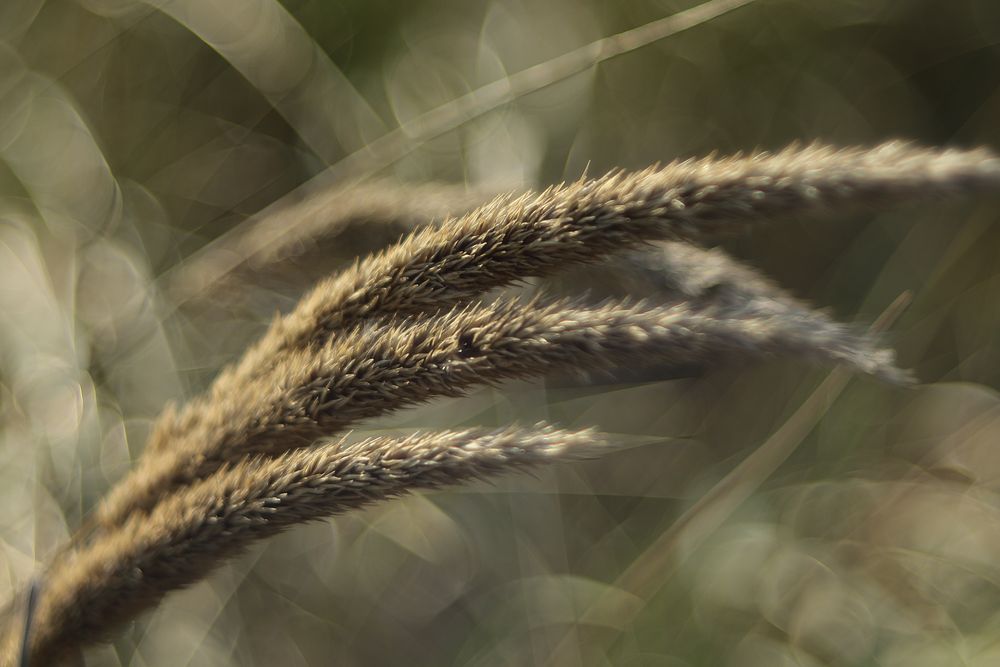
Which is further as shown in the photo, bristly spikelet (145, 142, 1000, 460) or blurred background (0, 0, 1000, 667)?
blurred background (0, 0, 1000, 667)

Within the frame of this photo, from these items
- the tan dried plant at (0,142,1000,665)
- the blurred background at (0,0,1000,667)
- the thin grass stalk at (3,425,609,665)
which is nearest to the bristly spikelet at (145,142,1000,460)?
the tan dried plant at (0,142,1000,665)

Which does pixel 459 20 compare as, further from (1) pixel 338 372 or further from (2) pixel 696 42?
(1) pixel 338 372

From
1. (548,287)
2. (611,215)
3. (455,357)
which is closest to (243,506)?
(455,357)

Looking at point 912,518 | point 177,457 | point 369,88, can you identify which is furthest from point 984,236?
point 177,457

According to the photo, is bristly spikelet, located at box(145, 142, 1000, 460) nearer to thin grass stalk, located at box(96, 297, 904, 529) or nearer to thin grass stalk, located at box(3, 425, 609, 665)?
thin grass stalk, located at box(96, 297, 904, 529)

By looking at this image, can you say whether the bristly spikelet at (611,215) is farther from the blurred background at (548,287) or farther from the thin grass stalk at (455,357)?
the blurred background at (548,287)

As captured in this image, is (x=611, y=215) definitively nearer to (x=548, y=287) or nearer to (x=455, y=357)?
(x=455, y=357)
